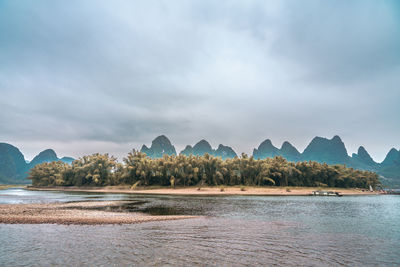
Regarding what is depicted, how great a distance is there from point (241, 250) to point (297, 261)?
254cm

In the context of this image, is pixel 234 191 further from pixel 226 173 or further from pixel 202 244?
pixel 202 244

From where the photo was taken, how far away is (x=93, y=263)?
904 centimetres

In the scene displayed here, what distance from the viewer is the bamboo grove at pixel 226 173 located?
64062 millimetres

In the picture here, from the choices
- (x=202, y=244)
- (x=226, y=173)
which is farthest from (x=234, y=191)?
(x=202, y=244)

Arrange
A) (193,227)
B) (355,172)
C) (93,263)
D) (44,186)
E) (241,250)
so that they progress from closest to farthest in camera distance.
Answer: (93,263) → (241,250) → (193,227) → (355,172) → (44,186)

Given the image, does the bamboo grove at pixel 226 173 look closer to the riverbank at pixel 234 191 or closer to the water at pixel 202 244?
the riverbank at pixel 234 191

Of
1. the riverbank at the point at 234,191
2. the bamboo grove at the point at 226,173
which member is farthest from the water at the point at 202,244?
the bamboo grove at the point at 226,173

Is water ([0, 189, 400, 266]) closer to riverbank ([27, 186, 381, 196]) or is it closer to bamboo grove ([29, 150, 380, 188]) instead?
riverbank ([27, 186, 381, 196])

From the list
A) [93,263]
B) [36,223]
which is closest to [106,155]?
[36,223]

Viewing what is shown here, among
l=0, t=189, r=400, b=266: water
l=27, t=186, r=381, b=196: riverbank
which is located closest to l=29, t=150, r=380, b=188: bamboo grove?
l=27, t=186, r=381, b=196: riverbank

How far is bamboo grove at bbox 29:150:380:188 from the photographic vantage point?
210 ft

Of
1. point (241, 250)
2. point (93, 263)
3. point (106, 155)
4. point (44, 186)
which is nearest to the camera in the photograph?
point (93, 263)

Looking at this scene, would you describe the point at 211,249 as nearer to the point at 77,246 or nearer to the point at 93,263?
the point at 93,263

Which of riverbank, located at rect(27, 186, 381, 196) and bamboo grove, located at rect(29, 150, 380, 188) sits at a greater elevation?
bamboo grove, located at rect(29, 150, 380, 188)
